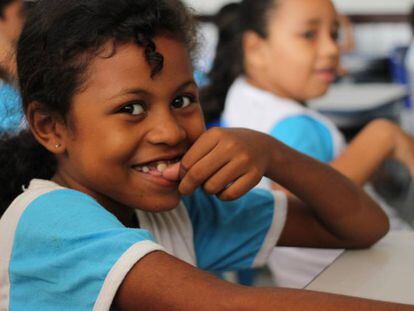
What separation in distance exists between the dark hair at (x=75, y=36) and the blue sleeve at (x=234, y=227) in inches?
10.7

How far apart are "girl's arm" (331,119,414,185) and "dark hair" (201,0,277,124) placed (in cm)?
54

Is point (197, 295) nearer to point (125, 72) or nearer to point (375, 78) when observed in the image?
point (125, 72)

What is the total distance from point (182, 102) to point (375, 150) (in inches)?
24.9

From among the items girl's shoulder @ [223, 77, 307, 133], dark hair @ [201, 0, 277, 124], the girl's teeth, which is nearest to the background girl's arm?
the girl's teeth

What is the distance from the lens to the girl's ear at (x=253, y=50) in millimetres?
1913

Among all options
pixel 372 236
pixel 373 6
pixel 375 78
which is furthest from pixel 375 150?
pixel 373 6

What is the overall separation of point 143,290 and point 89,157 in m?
0.25

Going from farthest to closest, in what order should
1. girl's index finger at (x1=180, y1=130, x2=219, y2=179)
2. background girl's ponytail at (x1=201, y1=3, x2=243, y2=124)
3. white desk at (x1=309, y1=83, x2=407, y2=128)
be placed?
white desk at (x1=309, y1=83, x2=407, y2=128) → background girl's ponytail at (x1=201, y1=3, x2=243, y2=124) → girl's index finger at (x1=180, y1=130, x2=219, y2=179)

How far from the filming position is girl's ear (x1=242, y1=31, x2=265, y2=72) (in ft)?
6.28

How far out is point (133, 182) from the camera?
96 centimetres

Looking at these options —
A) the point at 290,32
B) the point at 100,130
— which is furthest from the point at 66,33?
the point at 290,32

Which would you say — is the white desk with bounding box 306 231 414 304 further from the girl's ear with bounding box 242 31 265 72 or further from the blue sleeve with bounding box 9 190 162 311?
the girl's ear with bounding box 242 31 265 72

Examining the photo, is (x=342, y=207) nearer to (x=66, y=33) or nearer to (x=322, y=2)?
(x=66, y=33)

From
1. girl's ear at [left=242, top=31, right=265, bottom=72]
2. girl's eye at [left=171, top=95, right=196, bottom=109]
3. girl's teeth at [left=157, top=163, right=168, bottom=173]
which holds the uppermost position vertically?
girl's eye at [left=171, top=95, right=196, bottom=109]
